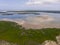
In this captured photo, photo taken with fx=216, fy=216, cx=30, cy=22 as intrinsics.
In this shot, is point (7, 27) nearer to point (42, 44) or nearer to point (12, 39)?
point (12, 39)

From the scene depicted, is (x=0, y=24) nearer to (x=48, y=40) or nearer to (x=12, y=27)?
(x=12, y=27)

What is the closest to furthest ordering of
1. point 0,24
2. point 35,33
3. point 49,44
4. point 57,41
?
point 49,44 → point 57,41 → point 35,33 → point 0,24

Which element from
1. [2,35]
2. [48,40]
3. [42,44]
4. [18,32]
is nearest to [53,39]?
[48,40]

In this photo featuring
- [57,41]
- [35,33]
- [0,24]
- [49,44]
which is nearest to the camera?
[49,44]

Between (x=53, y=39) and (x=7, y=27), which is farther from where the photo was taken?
(x=7, y=27)

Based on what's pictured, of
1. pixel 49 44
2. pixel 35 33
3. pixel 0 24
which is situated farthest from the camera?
pixel 0 24

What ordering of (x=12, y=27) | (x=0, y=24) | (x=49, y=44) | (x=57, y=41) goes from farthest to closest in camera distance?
(x=0, y=24)
(x=12, y=27)
(x=57, y=41)
(x=49, y=44)

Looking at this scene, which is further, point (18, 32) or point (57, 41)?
point (18, 32)

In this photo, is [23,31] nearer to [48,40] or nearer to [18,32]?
[18,32]

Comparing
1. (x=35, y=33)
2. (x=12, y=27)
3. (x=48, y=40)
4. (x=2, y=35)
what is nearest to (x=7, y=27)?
(x=12, y=27)
